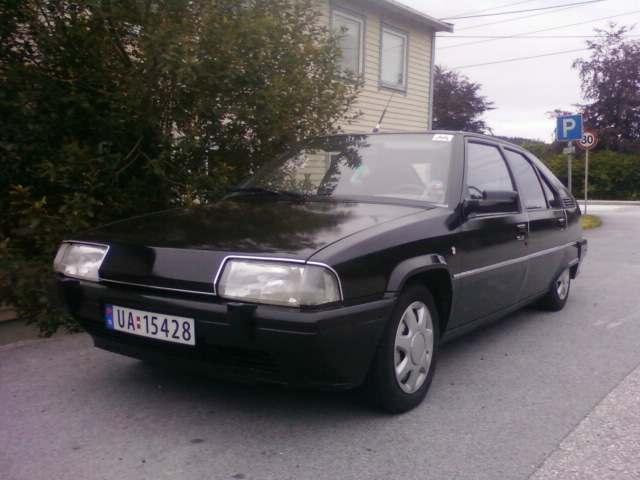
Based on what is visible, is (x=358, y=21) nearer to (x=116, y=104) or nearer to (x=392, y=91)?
(x=392, y=91)

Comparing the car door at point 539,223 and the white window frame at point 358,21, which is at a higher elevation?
the white window frame at point 358,21

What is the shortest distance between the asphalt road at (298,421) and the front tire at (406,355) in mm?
110

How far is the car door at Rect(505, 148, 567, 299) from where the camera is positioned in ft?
15.9

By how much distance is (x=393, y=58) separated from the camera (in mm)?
14820

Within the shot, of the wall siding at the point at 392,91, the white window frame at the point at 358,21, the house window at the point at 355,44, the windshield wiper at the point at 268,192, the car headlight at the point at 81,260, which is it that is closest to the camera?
the car headlight at the point at 81,260

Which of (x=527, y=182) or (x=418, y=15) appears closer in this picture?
(x=527, y=182)

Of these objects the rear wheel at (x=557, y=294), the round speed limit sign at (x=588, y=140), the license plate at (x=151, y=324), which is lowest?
the rear wheel at (x=557, y=294)

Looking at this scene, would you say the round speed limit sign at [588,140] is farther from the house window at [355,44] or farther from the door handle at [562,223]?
the door handle at [562,223]

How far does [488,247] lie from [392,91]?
1130 centimetres

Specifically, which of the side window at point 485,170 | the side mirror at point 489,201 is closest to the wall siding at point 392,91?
the side window at point 485,170

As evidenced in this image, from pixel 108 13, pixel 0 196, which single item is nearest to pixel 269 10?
pixel 108 13

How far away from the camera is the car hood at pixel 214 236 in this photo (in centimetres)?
293

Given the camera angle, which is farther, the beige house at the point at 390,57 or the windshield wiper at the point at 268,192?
the beige house at the point at 390,57

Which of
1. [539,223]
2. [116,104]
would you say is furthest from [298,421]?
[116,104]
